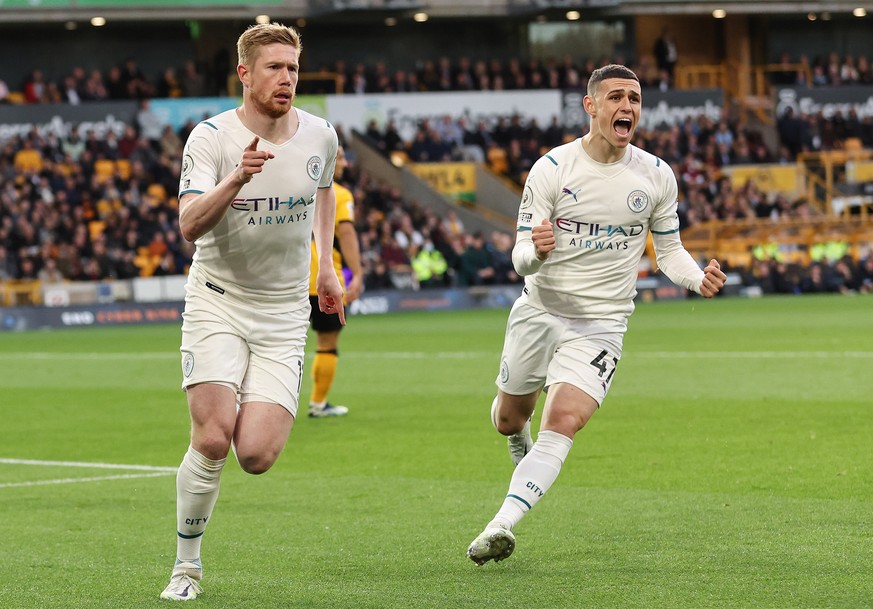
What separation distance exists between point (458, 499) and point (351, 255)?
187 inches

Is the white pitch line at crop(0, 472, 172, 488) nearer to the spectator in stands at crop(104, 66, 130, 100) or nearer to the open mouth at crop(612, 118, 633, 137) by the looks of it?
the open mouth at crop(612, 118, 633, 137)

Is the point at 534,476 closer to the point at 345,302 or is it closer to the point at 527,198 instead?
the point at 527,198

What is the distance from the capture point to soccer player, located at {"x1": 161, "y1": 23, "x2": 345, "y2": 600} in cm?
631

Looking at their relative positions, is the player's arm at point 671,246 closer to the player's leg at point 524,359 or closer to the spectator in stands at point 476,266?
the player's leg at point 524,359

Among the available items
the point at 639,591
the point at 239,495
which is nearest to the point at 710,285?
the point at 639,591

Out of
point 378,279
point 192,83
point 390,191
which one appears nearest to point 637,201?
point 378,279

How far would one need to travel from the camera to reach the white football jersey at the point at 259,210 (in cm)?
641

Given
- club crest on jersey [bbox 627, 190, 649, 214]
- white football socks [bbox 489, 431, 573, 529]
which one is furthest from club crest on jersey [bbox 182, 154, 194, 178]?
club crest on jersey [bbox 627, 190, 649, 214]

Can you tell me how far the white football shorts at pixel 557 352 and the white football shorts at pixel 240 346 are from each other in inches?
53.2

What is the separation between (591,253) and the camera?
7.47 metres

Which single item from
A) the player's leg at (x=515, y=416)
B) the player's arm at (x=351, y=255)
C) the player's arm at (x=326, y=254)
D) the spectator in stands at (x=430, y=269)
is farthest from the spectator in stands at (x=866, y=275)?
the player's arm at (x=326, y=254)

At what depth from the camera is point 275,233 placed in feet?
21.4

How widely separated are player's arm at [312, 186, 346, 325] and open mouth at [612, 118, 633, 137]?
1.45m

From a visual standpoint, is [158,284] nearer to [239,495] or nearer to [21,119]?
[21,119]
